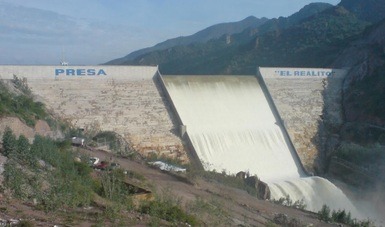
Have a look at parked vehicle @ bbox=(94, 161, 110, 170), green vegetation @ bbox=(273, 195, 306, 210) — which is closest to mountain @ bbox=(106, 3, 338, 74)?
green vegetation @ bbox=(273, 195, 306, 210)

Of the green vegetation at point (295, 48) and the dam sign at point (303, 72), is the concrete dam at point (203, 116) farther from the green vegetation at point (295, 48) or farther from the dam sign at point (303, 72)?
the green vegetation at point (295, 48)

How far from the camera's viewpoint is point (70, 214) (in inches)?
395

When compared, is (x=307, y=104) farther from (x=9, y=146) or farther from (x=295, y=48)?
(x=9, y=146)

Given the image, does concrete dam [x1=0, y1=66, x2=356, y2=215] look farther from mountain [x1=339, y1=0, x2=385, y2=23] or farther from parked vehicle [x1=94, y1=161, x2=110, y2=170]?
mountain [x1=339, y1=0, x2=385, y2=23]

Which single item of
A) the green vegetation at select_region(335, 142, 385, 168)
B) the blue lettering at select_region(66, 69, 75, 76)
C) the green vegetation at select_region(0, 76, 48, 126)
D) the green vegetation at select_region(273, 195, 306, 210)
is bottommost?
the green vegetation at select_region(273, 195, 306, 210)

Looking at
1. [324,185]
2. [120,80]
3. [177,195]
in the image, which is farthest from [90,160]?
[324,185]

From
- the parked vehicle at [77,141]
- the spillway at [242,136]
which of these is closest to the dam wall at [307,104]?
the spillway at [242,136]

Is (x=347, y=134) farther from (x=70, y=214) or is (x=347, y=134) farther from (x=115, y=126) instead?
(x=70, y=214)

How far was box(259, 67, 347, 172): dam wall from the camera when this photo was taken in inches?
1294

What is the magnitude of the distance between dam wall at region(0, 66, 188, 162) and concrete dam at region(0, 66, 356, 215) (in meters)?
0.05

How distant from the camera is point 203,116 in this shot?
2886cm

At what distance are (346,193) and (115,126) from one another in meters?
13.4

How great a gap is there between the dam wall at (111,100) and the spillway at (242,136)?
118 centimetres

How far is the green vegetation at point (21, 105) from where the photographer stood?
1897cm
